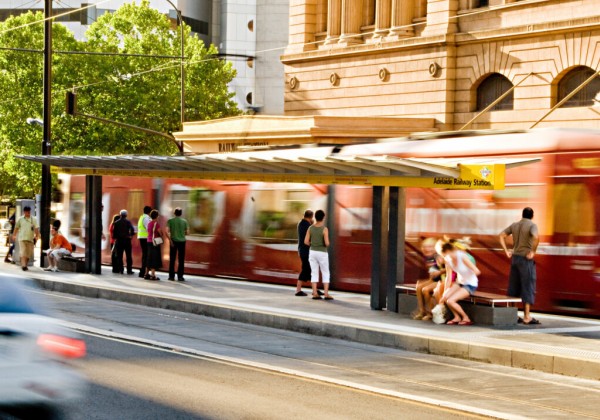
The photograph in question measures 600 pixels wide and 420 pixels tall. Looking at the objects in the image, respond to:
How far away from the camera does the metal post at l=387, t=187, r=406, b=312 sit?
61.4 feet

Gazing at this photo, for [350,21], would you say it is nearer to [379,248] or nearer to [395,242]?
[379,248]

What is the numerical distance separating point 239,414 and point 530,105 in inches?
1104

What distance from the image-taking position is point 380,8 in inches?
1682

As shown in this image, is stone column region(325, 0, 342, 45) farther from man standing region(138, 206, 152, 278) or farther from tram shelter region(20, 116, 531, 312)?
man standing region(138, 206, 152, 278)

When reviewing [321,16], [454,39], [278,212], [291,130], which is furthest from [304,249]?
[321,16]

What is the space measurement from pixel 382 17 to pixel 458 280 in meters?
26.9

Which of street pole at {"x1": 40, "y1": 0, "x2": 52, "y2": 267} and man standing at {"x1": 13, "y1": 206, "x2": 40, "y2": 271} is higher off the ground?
street pole at {"x1": 40, "y1": 0, "x2": 52, "y2": 267}

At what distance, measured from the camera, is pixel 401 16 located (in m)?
41.6

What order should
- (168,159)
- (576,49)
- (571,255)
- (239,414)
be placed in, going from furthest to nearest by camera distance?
1. (576,49)
2. (168,159)
3. (571,255)
4. (239,414)

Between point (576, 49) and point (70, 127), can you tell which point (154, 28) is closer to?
point (70, 127)

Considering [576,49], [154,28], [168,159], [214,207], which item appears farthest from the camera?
[154,28]

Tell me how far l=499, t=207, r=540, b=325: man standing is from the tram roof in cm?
99

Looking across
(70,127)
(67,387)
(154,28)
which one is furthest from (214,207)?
(154,28)

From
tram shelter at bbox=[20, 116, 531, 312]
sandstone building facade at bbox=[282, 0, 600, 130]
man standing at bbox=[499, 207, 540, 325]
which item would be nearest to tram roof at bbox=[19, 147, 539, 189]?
tram shelter at bbox=[20, 116, 531, 312]
